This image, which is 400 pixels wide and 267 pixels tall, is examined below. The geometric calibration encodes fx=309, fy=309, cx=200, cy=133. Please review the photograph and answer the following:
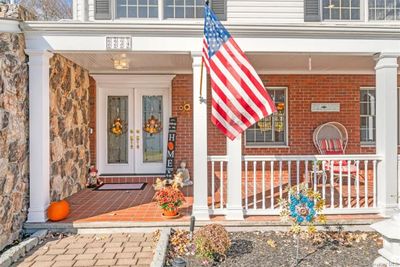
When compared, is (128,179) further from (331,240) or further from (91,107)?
(331,240)

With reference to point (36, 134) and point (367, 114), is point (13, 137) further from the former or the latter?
point (367, 114)

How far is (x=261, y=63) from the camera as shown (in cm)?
647

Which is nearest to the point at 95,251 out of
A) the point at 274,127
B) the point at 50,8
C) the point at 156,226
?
the point at 156,226

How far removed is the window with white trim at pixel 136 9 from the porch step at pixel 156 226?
3956mm

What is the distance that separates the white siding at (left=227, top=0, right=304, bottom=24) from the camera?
6.23 metres

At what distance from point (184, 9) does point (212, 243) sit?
457cm

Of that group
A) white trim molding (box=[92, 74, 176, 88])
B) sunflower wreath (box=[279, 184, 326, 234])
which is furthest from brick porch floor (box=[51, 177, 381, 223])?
white trim molding (box=[92, 74, 176, 88])

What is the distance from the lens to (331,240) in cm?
432

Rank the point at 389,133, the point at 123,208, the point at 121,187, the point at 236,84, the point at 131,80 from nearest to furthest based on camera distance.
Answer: the point at 236,84 < the point at 389,133 < the point at 123,208 < the point at 121,187 < the point at 131,80

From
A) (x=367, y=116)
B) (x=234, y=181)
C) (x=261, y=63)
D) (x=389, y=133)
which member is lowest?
(x=234, y=181)

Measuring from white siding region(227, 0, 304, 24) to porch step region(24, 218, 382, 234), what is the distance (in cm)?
397

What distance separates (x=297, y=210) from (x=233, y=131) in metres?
1.26

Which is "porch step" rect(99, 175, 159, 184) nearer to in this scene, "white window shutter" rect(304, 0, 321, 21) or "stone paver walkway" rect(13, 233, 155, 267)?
"stone paver walkway" rect(13, 233, 155, 267)

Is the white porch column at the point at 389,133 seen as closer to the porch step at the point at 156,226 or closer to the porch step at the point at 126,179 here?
the porch step at the point at 156,226
